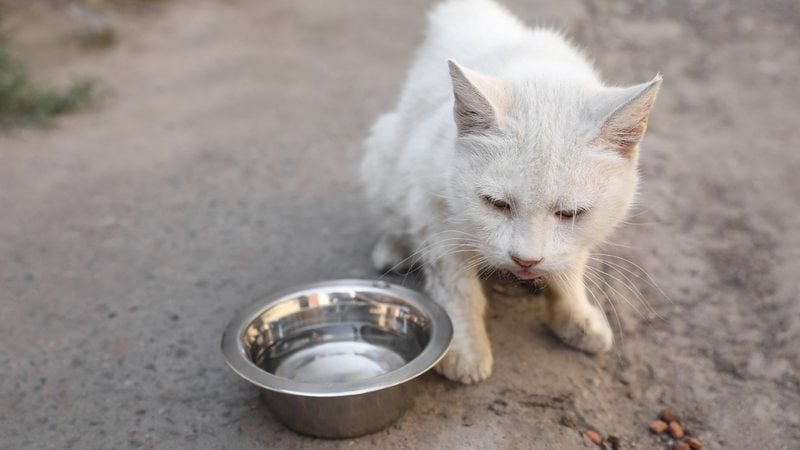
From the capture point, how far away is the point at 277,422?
8.25 ft

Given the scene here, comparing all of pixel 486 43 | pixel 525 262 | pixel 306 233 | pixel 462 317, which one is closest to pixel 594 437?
pixel 462 317

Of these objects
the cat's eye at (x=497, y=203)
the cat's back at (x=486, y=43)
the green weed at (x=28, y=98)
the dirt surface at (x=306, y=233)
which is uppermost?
the cat's back at (x=486, y=43)

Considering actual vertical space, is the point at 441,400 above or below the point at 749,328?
below

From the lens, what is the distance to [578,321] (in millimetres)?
2861

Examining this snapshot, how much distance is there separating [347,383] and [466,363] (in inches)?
22.1

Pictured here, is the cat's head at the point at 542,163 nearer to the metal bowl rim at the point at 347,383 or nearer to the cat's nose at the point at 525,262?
the cat's nose at the point at 525,262

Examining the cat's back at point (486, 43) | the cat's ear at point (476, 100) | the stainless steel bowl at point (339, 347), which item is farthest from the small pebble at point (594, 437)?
the cat's back at point (486, 43)

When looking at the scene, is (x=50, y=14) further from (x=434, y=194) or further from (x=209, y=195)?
(x=434, y=194)

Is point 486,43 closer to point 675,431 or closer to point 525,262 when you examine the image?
point 525,262

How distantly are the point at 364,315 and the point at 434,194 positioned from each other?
54cm

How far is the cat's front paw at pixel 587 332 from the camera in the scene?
2.87 m

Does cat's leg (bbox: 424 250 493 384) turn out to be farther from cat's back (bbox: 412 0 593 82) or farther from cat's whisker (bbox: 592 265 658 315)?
cat's whisker (bbox: 592 265 658 315)

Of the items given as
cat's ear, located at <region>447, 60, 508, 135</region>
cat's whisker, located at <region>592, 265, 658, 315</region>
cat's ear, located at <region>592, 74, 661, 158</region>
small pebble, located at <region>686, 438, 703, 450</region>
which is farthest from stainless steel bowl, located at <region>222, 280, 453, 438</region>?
cat's whisker, located at <region>592, 265, 658, 315</region>

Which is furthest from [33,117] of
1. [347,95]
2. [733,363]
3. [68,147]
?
[733,363]
